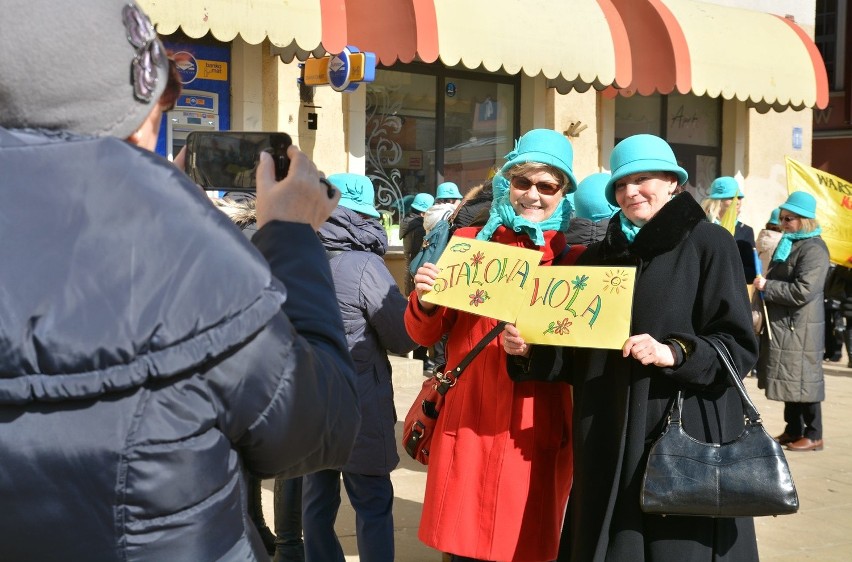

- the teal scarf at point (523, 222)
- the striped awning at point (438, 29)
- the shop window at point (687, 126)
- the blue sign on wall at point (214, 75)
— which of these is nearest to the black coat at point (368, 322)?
the teal scarf at point (523, 222)

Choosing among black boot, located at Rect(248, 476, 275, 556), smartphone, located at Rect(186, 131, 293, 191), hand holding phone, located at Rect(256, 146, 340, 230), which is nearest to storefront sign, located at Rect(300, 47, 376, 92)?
black boot, located at Rect(248, 476, 275, 556)

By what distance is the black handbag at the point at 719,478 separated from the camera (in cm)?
313

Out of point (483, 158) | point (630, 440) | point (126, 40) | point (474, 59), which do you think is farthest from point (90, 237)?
point (483, 158)

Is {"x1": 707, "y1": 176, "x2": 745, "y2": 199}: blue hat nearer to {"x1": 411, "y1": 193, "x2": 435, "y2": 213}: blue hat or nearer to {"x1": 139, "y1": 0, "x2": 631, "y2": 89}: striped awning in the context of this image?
{"x1": 139, "y1": 0, "x2": 631, "y2": 89}: striped awning

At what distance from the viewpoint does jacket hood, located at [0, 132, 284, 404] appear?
1271 mm

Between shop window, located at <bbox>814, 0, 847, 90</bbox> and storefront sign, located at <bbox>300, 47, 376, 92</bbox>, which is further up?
shop window, located at <bbox>814, 0, 847, 90</bbox>

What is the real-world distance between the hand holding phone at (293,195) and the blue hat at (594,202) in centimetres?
357

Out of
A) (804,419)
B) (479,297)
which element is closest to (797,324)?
(804,419)

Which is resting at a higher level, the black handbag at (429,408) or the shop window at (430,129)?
the shop window at (430,129)

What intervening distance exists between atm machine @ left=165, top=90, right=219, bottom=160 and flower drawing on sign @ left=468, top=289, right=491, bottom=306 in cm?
703

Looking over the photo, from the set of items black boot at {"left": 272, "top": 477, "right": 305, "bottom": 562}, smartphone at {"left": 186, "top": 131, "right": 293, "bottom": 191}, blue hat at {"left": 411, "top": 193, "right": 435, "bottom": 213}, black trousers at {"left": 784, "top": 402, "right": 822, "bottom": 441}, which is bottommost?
black trousers at {"left": 784, "top": 402, "right": 822, "bottom": 441}

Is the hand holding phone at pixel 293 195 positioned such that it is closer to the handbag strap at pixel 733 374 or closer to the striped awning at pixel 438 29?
the handbag strap at pixel 733 374

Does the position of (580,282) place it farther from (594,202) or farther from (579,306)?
(594,202)

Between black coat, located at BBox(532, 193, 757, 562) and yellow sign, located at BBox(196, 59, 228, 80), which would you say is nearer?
black coat, located at BBox(532, 193, 757, 562)
